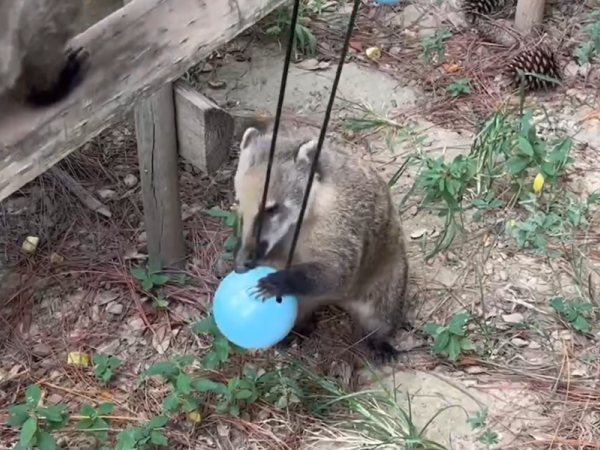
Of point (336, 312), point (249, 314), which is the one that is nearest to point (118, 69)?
point (249, 314)

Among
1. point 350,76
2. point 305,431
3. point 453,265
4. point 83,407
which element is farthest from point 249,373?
point 350,76

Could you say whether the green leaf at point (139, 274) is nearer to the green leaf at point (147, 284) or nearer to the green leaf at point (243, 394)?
the green leaf at point (147, 284)

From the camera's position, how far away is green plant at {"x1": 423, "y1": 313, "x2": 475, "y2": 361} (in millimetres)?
3852

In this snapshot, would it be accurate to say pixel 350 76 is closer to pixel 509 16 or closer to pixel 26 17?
pixel 509 16

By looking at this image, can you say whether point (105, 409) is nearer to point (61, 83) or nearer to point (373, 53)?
point (61, 83)

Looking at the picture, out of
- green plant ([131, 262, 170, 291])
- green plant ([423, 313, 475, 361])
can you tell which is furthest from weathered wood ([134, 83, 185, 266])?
green plant ([423, 313, 475, 361])

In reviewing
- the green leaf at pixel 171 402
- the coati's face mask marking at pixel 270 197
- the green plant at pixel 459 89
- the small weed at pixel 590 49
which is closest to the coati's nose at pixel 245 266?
the coati's face mask marking at pixel 270 197

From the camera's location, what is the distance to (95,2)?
4.03 meters

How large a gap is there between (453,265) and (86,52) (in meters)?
2.83

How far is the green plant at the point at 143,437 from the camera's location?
3266mm

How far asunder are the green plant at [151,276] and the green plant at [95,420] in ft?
2.57

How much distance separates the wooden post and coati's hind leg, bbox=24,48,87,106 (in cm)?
452

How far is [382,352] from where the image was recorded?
4.00 meters

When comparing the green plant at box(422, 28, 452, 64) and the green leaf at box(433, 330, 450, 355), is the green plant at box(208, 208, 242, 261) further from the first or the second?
the green plant at box(422, 28, 452, 64)
